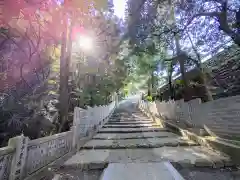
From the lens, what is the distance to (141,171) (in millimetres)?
3348

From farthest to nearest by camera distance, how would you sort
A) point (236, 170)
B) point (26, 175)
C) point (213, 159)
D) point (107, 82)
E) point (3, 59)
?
point (107, 82) < point (3, 59) < point (213, 159) < point (236, 170) < point (26, 175)

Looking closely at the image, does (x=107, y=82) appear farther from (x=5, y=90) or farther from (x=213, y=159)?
(x=213, y=159)

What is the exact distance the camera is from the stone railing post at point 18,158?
275 centimetres

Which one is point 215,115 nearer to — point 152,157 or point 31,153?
point 152,157

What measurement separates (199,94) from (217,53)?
2.58 meters

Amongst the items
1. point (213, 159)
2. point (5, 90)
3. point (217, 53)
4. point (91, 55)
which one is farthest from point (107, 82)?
point (213, 159)

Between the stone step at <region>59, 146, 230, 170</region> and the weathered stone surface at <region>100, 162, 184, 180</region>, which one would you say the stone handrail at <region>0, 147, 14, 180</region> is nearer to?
the stone step at <region>59, 146, 230, 170</region>

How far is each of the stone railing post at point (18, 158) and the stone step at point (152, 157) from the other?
0.96m

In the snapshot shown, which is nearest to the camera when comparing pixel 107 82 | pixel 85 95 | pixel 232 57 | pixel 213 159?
pixel 213 159

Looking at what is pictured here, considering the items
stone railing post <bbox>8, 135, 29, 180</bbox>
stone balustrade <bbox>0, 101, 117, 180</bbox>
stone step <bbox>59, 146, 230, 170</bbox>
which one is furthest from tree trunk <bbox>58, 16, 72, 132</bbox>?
stone railing post <bbox>8, 135, 29, 180</bbox>

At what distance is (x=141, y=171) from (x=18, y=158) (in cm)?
203

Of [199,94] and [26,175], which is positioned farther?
[199,94]

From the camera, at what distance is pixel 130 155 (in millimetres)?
4539

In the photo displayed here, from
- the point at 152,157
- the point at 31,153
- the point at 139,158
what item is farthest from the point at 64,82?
the point at 152,157
